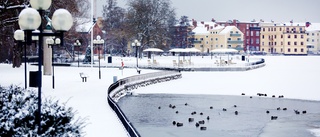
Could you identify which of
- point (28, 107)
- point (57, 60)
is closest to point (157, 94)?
point (28, 107)

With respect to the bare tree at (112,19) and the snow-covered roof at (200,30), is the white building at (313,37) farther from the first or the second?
Result: the bare tree at (112,19)

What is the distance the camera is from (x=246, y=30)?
154 m

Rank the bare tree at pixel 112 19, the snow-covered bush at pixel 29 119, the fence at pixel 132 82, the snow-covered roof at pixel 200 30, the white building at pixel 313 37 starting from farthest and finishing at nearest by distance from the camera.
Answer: the white building at pixel 313 37 < the snow-covered roof at pixel 200 30 < the bare tree at pixel 112 19 < the fence at pixel 132 82 < the snow-covered bush at pixel 29 119

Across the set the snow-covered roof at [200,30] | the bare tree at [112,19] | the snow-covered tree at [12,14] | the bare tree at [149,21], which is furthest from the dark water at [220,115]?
the snow-covered roof at [200,30]

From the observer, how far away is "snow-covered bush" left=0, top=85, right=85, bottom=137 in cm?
836

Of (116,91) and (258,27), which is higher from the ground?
(258,27)

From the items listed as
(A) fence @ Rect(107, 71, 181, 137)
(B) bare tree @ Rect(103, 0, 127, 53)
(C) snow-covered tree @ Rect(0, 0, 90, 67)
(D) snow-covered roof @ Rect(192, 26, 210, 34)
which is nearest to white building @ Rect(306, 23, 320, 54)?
(D) snow-covered roof @ Rect(192, 26, 210, 34)

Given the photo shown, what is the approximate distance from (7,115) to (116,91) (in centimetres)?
2000

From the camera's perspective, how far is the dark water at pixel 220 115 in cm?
1767

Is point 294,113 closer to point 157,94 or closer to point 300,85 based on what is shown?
point 157,94

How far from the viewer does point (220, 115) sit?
2203cm

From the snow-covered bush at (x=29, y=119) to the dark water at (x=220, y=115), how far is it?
7.84m

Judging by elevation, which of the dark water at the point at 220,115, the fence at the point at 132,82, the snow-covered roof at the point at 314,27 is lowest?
the dark water at the point at 220,115

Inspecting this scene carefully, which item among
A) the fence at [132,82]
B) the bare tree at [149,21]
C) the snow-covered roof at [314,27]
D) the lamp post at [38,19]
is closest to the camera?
the lamp post at [38,19]
